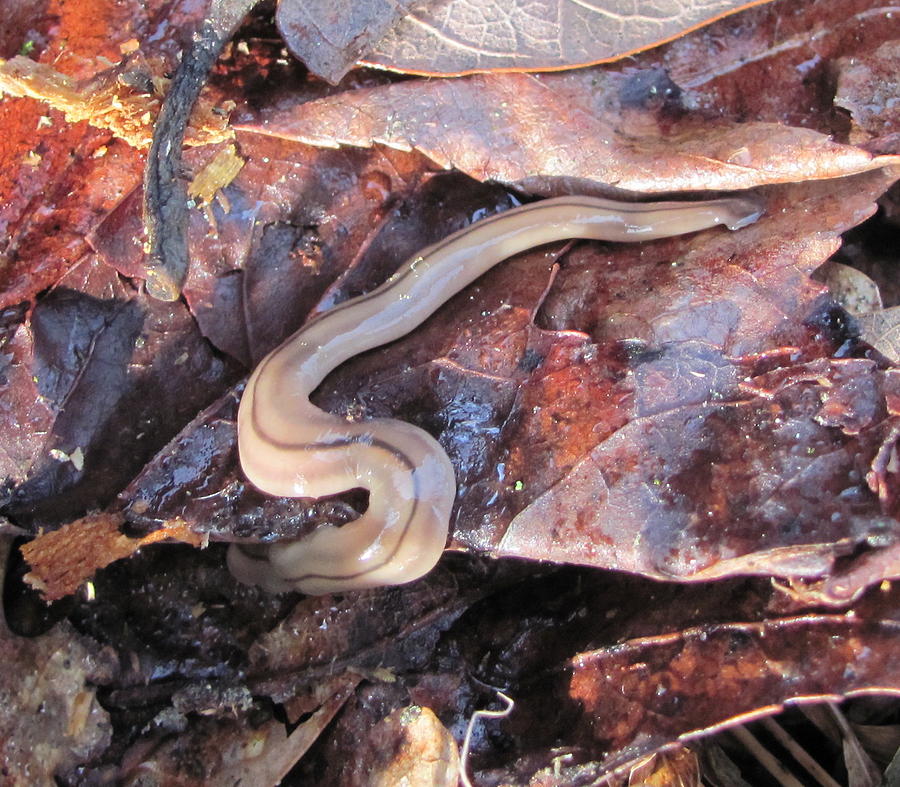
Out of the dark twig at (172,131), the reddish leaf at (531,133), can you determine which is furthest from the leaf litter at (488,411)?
the dark twig at (172,131)

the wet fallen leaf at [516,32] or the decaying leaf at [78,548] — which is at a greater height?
the wet fallen leaf at [516,32]

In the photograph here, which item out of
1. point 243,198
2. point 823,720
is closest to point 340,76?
point 243,198

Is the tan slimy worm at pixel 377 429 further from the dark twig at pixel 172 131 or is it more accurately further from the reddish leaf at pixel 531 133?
the dark twig at pixel 172 131

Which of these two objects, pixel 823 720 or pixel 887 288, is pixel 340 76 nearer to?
pixel 887 288

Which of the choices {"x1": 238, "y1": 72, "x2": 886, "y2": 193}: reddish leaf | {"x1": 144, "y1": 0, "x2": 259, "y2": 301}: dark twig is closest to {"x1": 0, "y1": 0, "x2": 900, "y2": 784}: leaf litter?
{"x1": 238, "y1": 72, "x2": 886, "y2": 193}: reddish leaf

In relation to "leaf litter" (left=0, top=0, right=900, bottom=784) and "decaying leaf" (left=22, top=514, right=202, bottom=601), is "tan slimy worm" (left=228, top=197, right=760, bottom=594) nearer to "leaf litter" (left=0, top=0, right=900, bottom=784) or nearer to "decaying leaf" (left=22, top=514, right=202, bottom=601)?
"leaf litter" (left=0, top=0, right=900, bottom=784)

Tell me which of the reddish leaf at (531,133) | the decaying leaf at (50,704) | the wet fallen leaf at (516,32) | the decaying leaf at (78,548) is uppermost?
the wet fallen leaf at (516,32)

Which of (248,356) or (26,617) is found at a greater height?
(248,356)
